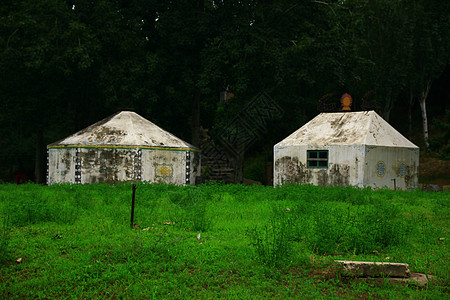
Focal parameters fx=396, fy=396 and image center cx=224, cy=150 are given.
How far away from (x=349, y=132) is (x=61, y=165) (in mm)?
14298

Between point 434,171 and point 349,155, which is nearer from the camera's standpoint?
point 349,155

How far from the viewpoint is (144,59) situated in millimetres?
24422

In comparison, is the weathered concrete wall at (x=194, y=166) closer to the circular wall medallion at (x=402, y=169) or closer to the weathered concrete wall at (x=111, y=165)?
the weathered concrete wall at (x=111, y=165)

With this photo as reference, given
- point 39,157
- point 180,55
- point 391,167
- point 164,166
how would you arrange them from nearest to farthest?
point 391,167 → point 164,166 → point 180,55 → point 39,157

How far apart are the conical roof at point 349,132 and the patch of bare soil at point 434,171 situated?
8.37 metres

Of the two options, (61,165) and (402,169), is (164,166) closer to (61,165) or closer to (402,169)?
(61,165)

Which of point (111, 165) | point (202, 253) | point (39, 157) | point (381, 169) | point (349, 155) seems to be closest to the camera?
point (202, 253)

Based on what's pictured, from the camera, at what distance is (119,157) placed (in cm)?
1962

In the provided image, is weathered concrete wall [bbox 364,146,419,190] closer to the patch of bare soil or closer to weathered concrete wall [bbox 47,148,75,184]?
the patch of bare soil

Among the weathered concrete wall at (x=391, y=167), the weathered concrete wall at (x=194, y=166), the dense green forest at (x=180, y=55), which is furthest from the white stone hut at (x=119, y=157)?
the weathered concrete wall at (x=391, y=167)

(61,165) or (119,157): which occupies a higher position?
(119,157)

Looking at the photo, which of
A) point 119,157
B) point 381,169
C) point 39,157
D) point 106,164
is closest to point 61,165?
point 106,164

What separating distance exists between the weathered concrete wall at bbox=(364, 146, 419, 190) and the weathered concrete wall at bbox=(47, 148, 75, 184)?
14.0 metres

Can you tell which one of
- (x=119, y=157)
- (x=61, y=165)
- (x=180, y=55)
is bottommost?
(x=61, y=165)
